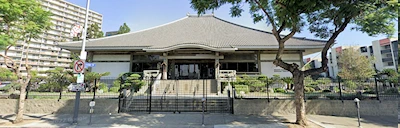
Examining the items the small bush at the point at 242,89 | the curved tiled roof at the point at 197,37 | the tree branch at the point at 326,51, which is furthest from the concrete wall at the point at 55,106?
the tree branch at the point at 326,51

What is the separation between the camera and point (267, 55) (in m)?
17.2

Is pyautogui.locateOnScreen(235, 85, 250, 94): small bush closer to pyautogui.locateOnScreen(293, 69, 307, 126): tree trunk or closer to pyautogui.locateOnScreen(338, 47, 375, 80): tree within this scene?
pyautogui.locateOnScreen(293, 69, 307, 126): tree trunk

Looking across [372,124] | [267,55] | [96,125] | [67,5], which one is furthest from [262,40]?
[67,5]

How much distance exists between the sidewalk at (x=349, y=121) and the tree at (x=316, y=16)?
3.99 ft

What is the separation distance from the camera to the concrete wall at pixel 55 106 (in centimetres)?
Answer: 871

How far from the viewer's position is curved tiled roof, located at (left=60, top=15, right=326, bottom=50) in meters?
16.0

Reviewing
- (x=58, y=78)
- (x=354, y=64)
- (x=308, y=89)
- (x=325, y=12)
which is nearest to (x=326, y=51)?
(x=325, y=12)

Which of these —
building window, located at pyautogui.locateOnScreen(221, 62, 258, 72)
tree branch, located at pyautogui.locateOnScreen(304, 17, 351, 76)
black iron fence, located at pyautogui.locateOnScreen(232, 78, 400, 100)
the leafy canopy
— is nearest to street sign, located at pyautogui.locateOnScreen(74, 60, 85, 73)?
the leafy canopy

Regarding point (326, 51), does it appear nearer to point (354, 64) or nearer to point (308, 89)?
point (308, 89)

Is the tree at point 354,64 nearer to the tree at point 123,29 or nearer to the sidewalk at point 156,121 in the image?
the sidewalk at point 156,121

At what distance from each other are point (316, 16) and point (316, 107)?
419 cm

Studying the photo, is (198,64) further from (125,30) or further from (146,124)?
(125,30)

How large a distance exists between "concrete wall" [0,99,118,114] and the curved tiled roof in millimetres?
7248

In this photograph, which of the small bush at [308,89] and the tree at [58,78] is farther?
the tree at [58,78]
